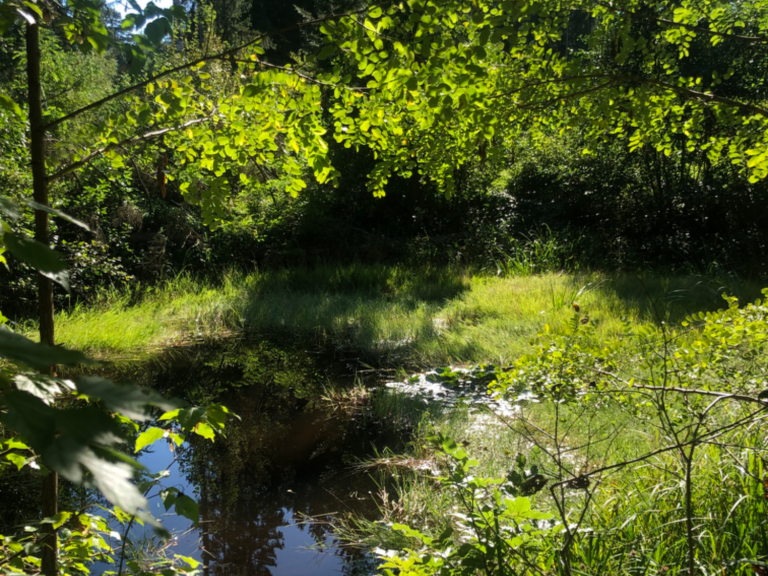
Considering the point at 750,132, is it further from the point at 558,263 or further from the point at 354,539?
the point at 558,263

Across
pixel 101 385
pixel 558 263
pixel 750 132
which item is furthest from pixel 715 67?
pixel 101 385

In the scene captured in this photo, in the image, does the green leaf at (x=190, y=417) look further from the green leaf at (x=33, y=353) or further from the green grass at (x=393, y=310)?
the green grass at (x=393, y=310)

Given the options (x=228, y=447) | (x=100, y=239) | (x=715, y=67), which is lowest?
(x=228, y=447)

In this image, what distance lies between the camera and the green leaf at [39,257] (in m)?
0.49

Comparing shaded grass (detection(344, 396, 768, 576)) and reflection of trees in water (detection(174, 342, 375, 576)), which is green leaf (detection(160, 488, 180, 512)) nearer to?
shaded grass (detection(344, 396, 768, 576))

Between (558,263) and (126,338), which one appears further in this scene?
(558,263)

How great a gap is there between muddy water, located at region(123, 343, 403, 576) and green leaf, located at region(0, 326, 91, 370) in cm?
152

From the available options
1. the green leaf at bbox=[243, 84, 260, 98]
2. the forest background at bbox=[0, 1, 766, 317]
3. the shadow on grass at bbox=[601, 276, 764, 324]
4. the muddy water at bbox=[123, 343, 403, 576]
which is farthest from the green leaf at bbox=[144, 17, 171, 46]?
the forest background at bbox=[0, 1, 766, 317]

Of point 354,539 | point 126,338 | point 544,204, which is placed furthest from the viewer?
point 544,204

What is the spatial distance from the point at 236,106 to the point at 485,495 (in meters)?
1.62

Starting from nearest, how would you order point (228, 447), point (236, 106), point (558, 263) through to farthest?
1. point (236, 106)
2. point (228, 447)
3. point (558, 263)

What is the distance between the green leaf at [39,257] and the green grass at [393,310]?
424 cm

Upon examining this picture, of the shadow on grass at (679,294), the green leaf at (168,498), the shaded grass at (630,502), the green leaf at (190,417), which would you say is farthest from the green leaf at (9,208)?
the shadow on grass at (679,294)

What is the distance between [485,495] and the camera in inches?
77.4
